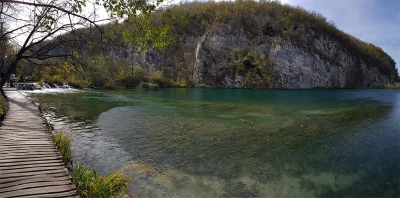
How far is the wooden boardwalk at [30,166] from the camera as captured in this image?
4922 millimetres

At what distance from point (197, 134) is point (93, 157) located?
5.30 m

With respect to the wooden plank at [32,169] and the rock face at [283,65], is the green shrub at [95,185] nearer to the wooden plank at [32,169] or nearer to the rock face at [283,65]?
the wooden plank at [32,169]

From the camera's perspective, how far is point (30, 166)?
6.14 metres

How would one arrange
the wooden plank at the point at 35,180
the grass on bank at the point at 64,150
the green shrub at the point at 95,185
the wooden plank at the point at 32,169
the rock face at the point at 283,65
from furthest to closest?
the rock face at the point at 283,65
the grass on bank at the point at 64,150
the wooden plank at the point at 32,169
the green shrub at the point at 95,185
the wooden plank at the point at 35,180

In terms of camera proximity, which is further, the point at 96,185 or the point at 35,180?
the point at 96,185

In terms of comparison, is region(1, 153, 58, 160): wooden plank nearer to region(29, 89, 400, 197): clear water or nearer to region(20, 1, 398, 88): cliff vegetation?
region(29, 89, 400, 197): clear water

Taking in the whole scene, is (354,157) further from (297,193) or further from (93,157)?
(93,157)

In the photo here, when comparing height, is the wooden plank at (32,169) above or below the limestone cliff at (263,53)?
below

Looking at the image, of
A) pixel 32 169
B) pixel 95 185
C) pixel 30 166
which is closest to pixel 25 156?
pixel 30 166

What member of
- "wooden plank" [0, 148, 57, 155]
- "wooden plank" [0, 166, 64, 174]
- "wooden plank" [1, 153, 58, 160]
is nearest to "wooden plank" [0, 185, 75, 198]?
"wooden plank" [0, 166, 64, 174]

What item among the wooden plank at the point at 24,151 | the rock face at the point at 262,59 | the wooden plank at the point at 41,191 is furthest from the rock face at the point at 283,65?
the wooden plank at the point at 41,191

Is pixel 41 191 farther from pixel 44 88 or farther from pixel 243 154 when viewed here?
pixel 44 88

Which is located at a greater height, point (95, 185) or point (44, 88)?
point (44, 88)

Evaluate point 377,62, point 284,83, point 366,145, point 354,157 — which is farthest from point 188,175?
point 377,62
